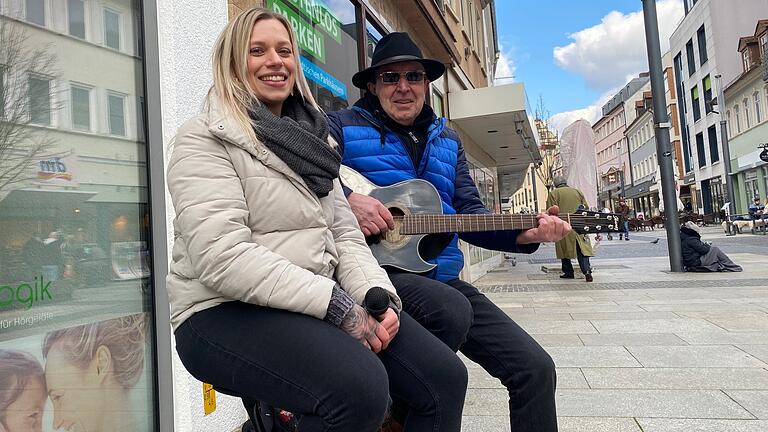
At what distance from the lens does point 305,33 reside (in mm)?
4609

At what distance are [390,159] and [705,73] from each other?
45.5m

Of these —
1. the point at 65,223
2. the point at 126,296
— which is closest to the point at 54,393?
the point at 126,296

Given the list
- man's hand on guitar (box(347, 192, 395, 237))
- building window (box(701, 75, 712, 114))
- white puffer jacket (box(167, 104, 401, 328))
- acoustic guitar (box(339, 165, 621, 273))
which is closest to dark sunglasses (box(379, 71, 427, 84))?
acoustic guitar (box(339, 165, 621, 273))

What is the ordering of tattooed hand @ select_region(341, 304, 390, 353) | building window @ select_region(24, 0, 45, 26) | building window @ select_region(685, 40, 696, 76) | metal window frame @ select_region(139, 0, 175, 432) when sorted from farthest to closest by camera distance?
building window @ select_region(685, 40, 696, 76), metal window frame @ select_region(139, 0, 175, 432), building window @ select_region(24, 0, 45, 26), tattooed hand @ select_region(341, 304, 390, 353)

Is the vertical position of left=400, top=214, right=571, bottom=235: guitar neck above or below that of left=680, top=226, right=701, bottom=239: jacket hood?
above

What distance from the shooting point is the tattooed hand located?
4.98ft

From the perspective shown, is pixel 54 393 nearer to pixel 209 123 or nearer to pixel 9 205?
pixel 9 205

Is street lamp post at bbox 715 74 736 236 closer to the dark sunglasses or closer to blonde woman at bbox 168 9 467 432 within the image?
the dark sunglasses

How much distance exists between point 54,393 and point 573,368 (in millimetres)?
3483

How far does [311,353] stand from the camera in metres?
1.40

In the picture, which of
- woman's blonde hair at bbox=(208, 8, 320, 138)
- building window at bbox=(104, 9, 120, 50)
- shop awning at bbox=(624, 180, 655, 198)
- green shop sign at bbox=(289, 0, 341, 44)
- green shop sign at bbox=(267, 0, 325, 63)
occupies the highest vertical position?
shop awning at bbox=(624, 180, 655, 198)

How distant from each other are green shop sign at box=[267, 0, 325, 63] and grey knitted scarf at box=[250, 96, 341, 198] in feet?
8.56

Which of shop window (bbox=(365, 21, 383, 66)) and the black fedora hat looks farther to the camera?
shop window (bbox=(365, 21, 383, 66))

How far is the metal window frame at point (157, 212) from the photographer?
2713mm
